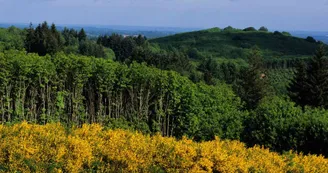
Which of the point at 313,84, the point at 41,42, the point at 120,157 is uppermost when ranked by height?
the point at 120,157

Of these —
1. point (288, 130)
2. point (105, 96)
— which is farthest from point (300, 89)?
point (288, 130)

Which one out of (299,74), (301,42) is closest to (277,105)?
(299,74)

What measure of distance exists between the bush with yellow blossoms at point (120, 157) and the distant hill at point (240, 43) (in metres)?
113

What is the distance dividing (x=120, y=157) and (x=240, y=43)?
5384 inches

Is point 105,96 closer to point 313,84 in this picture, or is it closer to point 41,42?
point 313,84

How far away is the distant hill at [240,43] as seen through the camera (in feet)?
404

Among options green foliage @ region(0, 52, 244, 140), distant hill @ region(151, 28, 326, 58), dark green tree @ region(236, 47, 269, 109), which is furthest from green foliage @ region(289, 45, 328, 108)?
distant hill @ region(151, 28, 326, 58)

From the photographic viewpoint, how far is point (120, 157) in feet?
18.1

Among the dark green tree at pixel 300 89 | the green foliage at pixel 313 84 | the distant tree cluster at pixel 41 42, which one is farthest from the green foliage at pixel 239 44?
the green foliage at pixel 313 84

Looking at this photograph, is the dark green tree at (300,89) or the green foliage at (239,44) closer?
the dark green tree at (300,89)

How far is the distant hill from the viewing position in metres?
123

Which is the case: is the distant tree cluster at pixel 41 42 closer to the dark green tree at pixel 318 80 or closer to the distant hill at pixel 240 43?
the dark green tree at pixel 318 80

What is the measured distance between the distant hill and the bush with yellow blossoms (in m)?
113

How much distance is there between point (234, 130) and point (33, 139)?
716 cm
